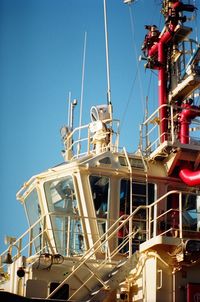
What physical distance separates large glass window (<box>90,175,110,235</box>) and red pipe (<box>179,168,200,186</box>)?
2240 mm

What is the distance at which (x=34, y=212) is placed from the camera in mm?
19656

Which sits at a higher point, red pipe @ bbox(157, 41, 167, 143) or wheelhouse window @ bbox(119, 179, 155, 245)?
red pipe @ bbox(157, 41, 167, 143)

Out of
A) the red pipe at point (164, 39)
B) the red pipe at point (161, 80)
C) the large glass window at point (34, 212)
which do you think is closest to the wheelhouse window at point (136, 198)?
the red pipe at point (161, 80)

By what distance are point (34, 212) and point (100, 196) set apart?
3091 millimetres

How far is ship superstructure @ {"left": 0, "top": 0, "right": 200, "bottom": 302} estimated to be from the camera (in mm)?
13859

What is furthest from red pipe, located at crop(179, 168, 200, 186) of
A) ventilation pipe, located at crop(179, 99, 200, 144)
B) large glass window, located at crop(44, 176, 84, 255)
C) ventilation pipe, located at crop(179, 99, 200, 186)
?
large glass window, located at crop(44, 176, 84, 255)

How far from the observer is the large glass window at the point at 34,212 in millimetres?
19266

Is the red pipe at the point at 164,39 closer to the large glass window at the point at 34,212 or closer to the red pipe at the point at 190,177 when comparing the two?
the red pipe at the point at 190,177

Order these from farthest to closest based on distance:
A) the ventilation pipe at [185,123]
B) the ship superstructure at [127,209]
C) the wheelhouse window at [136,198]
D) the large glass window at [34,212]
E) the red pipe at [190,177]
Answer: the large glass window at [34,212] < the ventilation pipe at [185,123] < the wheelhouse window at [136,198] < the red pipe at [190,177] < the ship superstructure at [127,209]

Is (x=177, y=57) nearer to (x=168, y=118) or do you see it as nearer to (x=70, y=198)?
(x=168, y=118)

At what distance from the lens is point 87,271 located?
50.0 ft

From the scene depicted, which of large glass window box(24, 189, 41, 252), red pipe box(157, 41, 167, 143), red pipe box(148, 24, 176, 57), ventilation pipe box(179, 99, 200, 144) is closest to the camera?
ventilation pipe box(179, 99, 200, 144)

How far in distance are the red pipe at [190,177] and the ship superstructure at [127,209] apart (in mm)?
40

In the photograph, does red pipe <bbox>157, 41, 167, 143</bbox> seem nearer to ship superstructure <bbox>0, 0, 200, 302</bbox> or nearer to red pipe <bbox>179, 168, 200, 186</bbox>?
ship superstructure <bbox>0, 0, 200, 302</bbox>
